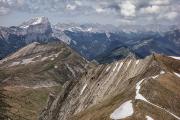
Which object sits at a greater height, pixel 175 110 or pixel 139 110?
pixel 139 110

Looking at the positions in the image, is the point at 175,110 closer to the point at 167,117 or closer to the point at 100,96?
the point at 167,117

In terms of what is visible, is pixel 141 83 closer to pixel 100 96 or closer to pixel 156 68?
pixel 156 68

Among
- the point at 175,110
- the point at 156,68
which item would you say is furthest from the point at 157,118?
the point at 156,68

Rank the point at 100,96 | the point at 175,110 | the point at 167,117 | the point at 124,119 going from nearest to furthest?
the point at 124,119 < the point at 167,117 < the point at 175,110 < the point at 100,96

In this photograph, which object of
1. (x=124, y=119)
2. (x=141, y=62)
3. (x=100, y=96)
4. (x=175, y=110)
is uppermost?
(x=124, y=119)

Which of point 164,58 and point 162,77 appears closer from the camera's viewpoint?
point 162,77

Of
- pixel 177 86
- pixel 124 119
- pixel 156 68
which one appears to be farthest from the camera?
pixel 156 68
